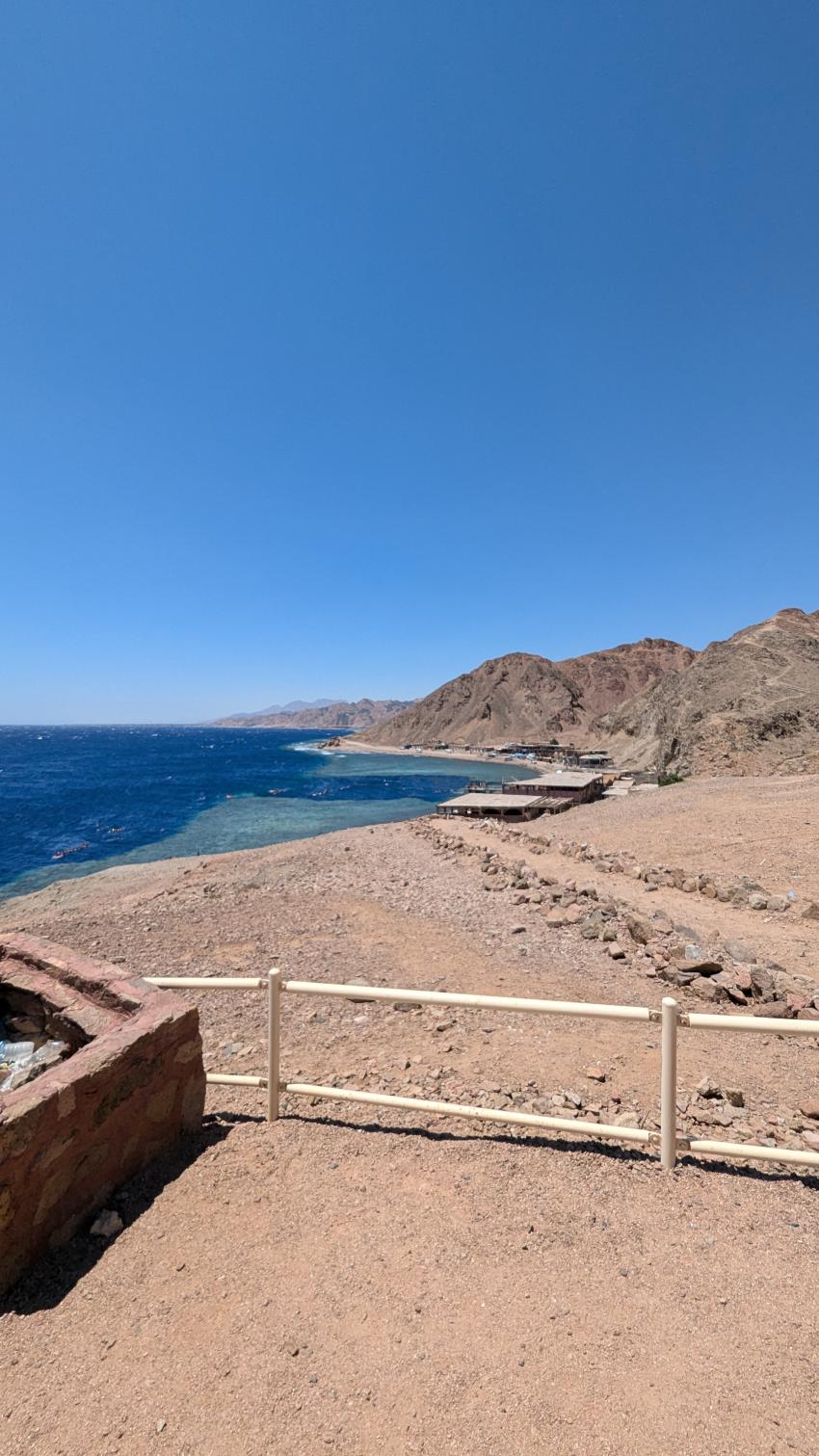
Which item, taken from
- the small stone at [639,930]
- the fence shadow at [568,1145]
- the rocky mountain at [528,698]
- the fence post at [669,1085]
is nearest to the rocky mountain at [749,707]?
the small stone at [639,930]

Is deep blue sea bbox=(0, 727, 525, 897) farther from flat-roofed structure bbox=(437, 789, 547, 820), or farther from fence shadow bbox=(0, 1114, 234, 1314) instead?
fence shadow bbox=(0, 1114, 234, 1314)

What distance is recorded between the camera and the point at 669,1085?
148 inches

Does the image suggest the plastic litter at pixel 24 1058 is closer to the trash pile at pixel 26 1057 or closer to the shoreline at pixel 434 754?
the trash pile at pixel 26 1057

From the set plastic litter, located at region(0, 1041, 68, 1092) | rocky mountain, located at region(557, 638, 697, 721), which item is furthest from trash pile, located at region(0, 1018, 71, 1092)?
rocky mountain, located at region(557, 638, 697, 721)

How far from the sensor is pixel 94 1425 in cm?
248

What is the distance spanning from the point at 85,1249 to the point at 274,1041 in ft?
4.93

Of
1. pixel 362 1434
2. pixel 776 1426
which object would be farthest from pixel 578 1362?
pixel 362 1434

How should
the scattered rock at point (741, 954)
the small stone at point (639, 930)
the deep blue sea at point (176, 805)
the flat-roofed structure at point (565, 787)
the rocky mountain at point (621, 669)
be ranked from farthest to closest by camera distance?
the rocky mountain at point (621, 669) → the flat-roofed structure at point (565, 787) → the deep blue sea at point (176, 805) → the small stone at point (639, 930) → the scattered rock at point (741, 954)

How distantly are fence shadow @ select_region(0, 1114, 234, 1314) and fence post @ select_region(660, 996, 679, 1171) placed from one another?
316 cm

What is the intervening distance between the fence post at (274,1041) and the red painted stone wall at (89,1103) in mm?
529

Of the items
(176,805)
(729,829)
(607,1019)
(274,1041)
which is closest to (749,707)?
(729,829)

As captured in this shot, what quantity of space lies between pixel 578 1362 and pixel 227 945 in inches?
403

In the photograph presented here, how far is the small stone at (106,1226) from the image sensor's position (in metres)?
3.45

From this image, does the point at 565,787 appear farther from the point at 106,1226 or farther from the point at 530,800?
the point at 106,1226
